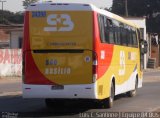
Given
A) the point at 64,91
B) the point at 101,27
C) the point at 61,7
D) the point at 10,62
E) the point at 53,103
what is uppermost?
the point at 61,7

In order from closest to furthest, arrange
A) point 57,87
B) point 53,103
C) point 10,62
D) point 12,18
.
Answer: point 57,87
point 53,103
point 10,62
point 12,18

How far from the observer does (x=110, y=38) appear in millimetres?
17672

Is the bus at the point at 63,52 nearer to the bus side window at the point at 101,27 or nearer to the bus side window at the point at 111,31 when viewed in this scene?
the bus side window at the point at 101,27

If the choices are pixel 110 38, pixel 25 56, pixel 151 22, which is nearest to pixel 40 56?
pixel 25 56

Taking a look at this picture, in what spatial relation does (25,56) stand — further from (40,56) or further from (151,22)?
(151,22)

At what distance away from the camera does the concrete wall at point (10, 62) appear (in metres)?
40.4

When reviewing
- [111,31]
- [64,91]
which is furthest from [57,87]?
[111,31]

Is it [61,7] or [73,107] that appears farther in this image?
[73,107]

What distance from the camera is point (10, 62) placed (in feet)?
135

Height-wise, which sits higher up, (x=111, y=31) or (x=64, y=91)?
(x=111, y=31)

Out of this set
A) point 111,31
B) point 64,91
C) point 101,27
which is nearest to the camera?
point 64,91

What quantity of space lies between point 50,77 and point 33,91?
2.14 feet

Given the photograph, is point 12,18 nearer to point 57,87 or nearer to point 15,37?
point 15,37

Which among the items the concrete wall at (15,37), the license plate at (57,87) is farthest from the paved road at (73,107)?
the concrete wall at (15,37)
